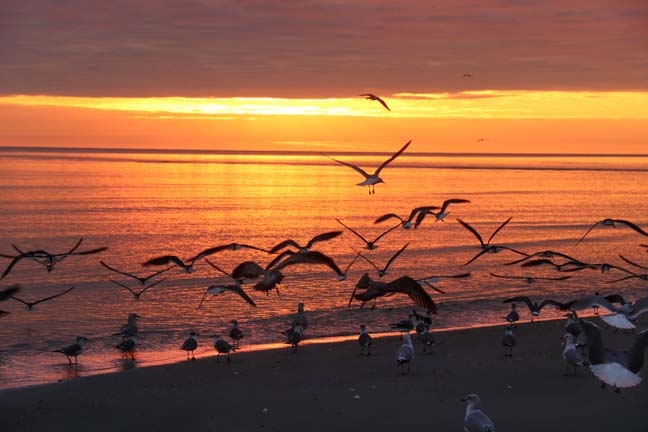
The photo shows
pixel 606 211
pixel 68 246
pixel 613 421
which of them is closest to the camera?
pixel 613 421

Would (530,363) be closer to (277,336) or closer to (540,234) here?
(277,336)

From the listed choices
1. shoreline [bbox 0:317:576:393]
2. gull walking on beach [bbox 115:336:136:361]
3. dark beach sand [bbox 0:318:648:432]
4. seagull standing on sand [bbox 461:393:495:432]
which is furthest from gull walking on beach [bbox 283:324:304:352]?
seagull standing on sand [bbox 461:393:495:432]

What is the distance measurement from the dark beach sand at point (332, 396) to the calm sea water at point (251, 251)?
2.47 m

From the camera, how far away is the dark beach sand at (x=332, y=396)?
13727 mm

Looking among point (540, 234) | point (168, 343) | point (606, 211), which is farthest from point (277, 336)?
point (606, 211)

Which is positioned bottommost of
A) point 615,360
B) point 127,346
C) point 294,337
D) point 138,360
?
point 138,360

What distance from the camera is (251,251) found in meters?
37.7

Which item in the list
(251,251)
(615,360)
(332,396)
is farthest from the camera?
(251,251)

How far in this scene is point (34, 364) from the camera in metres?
19.2

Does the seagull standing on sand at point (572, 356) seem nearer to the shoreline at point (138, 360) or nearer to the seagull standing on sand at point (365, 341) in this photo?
the seagull standing on sand at point (365, 341)

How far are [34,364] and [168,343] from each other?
3410 mm

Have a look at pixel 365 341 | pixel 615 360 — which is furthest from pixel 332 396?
pixel 615 360

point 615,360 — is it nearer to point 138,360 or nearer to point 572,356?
point 572,356

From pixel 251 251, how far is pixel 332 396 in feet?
75.0
